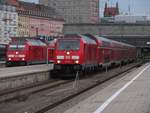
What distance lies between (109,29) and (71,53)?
53857 mm

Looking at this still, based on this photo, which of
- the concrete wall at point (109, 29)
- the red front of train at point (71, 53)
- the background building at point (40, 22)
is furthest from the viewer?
the background building at point (40, 22)

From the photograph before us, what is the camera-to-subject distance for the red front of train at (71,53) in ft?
113

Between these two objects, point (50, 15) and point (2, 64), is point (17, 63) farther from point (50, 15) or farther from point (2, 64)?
point (50, 15)

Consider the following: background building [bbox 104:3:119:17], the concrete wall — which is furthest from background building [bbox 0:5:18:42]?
background building [bbox 104:3:119:17]

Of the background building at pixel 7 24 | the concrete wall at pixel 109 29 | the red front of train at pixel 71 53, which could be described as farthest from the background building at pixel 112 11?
the red front of train at pixel 71 53

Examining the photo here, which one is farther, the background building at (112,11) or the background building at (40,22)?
the background building at (112,11)

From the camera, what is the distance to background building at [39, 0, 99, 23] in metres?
120

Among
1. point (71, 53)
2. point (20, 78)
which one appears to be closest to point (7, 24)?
point (71, 53)

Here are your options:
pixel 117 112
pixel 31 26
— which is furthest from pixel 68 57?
pixel 31 26

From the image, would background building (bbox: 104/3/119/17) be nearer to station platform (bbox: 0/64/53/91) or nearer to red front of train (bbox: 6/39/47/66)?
red front of train (bbox: 6/39/47/66)

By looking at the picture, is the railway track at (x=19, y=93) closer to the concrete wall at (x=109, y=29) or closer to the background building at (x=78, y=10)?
the concrete wall at (x=109, y=29)

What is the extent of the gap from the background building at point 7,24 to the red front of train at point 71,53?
56.9 meters

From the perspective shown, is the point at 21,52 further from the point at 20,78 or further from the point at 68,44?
the point at 20,78

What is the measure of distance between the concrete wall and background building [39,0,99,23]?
98.0ft
